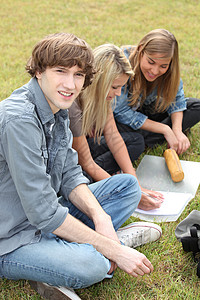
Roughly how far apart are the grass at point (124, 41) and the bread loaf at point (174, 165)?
0.59ft

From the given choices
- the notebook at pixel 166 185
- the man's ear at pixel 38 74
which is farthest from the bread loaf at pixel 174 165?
the man's ear at pixel 38 74

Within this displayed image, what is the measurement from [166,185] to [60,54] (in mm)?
1410

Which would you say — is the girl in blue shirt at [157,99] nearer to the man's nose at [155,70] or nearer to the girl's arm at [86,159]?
the man's nose at [155,70]

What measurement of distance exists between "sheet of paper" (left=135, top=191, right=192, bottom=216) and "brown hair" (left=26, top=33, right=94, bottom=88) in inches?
42.9

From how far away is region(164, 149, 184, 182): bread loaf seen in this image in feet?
9.25

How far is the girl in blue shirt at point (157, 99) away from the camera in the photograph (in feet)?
9.55

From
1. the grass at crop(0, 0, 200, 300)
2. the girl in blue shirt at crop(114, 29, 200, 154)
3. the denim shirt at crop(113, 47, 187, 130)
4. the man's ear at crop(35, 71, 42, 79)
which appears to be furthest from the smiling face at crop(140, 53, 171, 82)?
the man's ear at crop(35, 71, 42, 79)

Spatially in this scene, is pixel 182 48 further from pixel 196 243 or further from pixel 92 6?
pixel 196 243

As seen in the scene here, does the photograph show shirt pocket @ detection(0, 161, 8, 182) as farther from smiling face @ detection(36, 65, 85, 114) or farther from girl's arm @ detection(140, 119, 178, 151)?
girl's arm @ detection(140, 119, 178, 151)

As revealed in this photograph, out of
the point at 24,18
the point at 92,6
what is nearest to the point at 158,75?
the point at 24,18

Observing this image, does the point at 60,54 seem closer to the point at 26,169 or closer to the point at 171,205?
the point at 26,169

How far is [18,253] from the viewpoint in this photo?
5.90ft

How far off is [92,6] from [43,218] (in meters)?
5.71

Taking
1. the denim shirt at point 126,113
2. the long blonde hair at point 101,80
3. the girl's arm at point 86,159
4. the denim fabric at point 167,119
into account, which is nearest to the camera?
the long blonde hair at point 101,80
